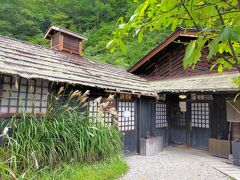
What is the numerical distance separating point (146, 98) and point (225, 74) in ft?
10.9

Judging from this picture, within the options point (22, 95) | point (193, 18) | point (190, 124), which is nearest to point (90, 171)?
point (22, 95)

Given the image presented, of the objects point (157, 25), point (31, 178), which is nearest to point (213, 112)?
point (31, 178)

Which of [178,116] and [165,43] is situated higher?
[165,43]

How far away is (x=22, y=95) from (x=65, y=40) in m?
5.03

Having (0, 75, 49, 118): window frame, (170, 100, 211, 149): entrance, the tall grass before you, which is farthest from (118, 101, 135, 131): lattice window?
(0, 75, 49, 118): window frame

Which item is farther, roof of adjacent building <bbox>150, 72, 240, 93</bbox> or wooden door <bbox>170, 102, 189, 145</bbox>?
wooden door <bbox>170, 102, 189, 145</bbox>

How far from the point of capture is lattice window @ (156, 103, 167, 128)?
10.1 m

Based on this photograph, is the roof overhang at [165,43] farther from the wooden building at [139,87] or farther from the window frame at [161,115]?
the window frame at [161,115]

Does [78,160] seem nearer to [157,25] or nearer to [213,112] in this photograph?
[157,25]

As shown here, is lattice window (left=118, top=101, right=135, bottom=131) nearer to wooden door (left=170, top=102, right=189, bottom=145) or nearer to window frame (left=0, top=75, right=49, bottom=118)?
wooden door (left=170, top=102, right=189, bottom=145)

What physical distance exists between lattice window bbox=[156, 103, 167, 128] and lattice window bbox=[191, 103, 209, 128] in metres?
1.28

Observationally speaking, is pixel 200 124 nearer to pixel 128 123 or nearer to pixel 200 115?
pixel 200 115

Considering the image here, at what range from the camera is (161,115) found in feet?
34.0

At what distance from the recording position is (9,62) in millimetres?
5273
